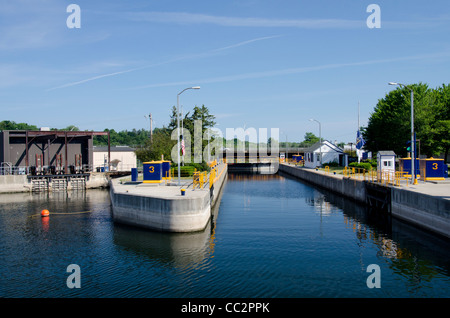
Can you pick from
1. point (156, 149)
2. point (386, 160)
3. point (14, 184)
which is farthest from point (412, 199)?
point (14, 184)

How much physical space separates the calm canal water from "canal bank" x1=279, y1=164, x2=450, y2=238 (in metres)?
1.03

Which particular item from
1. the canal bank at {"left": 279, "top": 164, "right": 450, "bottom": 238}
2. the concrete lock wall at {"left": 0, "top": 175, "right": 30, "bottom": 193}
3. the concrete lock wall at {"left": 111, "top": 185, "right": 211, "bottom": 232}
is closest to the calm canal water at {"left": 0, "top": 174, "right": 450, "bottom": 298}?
the concrete lock wall at {"left": 111, "top": 185, "right": 211, "bottom": 232}

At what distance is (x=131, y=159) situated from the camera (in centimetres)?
7394

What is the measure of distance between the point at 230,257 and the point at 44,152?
50453 mm

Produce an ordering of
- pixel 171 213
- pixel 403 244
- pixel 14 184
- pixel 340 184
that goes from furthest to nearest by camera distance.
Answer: pixel 14 184 → pixel 340 184 → pixel 171 213 → pixel 403 244

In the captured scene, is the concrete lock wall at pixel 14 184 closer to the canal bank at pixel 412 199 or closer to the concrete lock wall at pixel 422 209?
the canal bank at pixel 412 199

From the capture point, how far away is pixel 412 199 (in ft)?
88.1

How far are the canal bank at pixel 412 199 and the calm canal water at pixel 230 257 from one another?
1027 mm

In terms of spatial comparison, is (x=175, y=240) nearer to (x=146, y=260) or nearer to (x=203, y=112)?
(x=146, y=260)

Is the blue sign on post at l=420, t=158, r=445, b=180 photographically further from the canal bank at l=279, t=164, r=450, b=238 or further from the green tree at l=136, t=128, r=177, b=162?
the green tree at l=136, t=128, r=177, b=162

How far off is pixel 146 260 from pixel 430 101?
→ 165 ft

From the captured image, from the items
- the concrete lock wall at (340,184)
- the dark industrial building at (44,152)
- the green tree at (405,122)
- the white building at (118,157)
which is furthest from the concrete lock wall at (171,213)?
the white building at (118,157)

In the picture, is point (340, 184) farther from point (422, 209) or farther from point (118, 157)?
point (118, 157)
